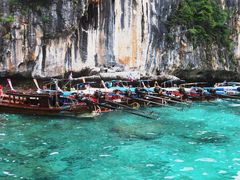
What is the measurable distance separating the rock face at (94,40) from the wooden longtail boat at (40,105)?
3.32 m

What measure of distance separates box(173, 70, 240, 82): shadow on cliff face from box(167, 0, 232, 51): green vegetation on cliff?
2.56m

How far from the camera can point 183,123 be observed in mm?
19922

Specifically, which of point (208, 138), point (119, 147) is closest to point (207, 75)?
point (208, 138)

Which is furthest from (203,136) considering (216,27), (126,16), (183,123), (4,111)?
(216,27)

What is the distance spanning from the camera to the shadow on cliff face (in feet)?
114

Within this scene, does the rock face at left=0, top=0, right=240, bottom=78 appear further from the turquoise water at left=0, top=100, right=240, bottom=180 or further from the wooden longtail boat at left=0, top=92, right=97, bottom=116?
the turquoise water at left=0, top=100, right=240, bottom=180

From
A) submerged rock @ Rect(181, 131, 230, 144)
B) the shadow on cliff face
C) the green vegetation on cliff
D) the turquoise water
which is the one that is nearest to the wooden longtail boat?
the turquoise water

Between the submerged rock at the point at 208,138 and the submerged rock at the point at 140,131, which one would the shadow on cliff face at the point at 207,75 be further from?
the submerged rock at the point at 208,138

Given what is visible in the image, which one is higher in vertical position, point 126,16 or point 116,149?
point 126,16

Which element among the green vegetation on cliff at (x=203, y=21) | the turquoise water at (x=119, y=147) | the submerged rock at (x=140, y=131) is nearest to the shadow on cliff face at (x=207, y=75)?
the green vegetation on cliff at (x=203, y=21)

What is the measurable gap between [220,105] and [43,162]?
18.3 m

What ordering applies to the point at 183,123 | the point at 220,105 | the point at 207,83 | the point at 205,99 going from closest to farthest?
the point at 183,123 → the point at 220,105 → the point at 205,99 → the point at 207,83

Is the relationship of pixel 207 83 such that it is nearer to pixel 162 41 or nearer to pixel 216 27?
pixel 216 27

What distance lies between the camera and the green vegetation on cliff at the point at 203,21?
110 feet
